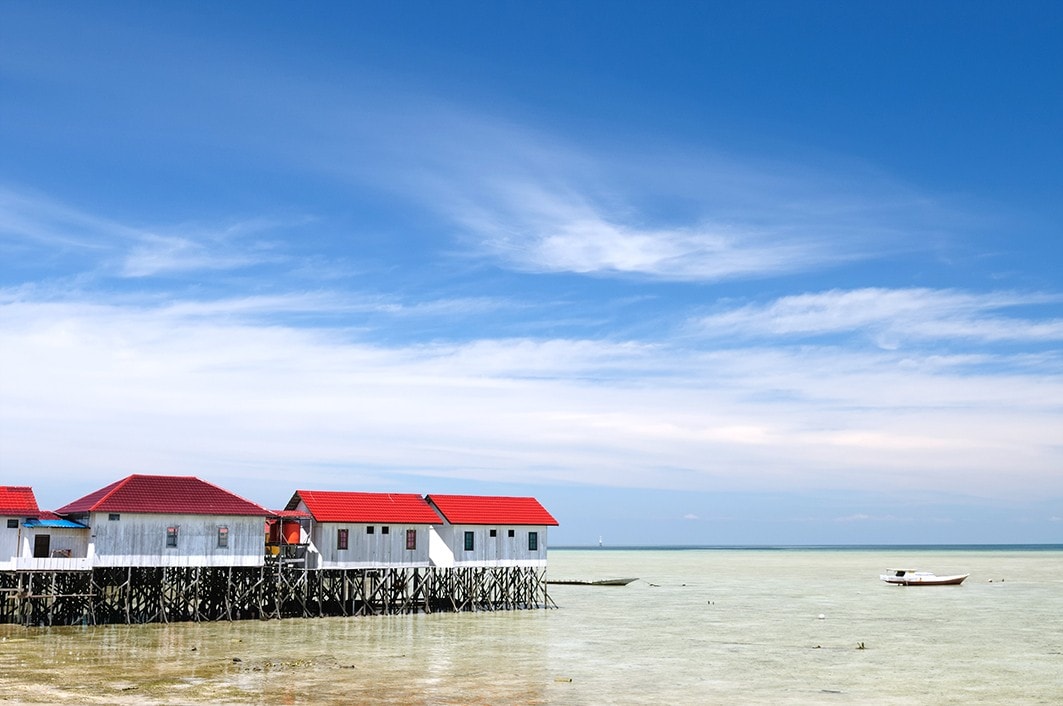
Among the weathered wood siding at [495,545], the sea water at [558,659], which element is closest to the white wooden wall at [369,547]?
the weathered wood siding at [495,545]

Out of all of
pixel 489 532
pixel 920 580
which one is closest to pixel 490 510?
pixel 489 532

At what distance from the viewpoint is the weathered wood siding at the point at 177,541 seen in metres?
48.8

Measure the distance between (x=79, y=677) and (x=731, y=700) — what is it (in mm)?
19990

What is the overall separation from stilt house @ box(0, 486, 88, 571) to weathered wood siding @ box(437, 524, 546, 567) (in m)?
18.3

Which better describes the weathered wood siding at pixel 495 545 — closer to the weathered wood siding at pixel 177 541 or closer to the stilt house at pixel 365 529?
the stilt house at pixel 365 529

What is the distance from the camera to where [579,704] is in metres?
30.1

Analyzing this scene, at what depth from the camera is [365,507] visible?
56.2 meters

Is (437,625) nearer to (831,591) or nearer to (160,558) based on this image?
(160,558)

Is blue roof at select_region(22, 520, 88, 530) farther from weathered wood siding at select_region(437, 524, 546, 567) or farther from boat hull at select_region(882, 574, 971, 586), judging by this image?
boat hull at select_region(882, 574, 971, 586)

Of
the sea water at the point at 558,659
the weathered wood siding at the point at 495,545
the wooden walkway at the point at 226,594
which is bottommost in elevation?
the sea water at the point at 558,659

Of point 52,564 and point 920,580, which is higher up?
point 52,564

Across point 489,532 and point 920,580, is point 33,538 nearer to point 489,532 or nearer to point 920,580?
point 489,532

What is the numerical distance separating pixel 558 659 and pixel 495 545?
19497 millimetres

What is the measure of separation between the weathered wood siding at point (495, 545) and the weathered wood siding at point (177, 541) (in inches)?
421
